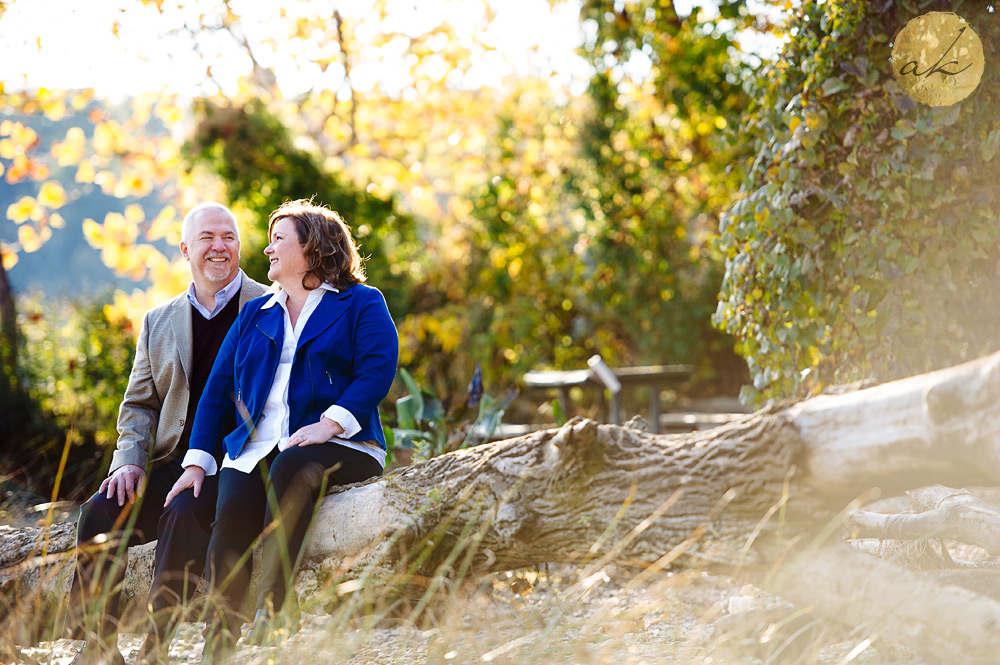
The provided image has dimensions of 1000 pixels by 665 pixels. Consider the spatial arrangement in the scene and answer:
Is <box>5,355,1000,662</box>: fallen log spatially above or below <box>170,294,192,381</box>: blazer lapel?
below

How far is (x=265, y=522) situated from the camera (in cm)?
244

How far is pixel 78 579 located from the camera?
8.46ft

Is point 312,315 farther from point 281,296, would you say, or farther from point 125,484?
point 125,484

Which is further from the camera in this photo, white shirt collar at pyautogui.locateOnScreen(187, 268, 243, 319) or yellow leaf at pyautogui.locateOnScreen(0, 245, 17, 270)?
yellow leaf at pyautogui.locateOnScreen(0, 245, 17, 270)

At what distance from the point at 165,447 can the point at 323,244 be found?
0.95m

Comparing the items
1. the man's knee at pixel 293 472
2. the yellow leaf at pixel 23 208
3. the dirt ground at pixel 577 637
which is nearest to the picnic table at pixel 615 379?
the dirt ground at pixel 577 637

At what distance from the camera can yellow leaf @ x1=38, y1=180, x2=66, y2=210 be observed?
8789 millimetres

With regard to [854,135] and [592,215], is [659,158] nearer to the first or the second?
[592,215]

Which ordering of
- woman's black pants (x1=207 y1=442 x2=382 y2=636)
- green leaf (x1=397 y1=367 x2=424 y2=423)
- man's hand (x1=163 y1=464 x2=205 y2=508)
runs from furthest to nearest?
green leaf (x1=397 y1=367 x2=424 y2=423)
man's hand (x1=163 y1=464 x2=205 y2=508)
woman's black pants (x1=207 y1=442 x2=382 y2=636)

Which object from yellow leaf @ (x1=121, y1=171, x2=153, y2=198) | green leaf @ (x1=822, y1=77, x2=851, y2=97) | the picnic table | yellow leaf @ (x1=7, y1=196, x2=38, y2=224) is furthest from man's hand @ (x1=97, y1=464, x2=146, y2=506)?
yellow leaf @ (x1=121, y1=171, x2=153, y2=198)

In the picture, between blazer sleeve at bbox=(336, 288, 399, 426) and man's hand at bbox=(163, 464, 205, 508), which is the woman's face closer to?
blazer sleeve at bbox=(336, 288, 399, 426)

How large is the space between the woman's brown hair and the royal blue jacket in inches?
2.7

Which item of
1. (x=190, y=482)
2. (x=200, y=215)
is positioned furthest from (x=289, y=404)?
(x=200, y=215)

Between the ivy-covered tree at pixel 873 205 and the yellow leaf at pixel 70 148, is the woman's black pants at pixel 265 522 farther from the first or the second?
the yellow leaf at pixel 70 148
